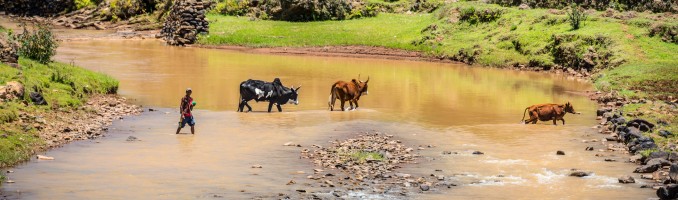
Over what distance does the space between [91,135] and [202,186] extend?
6.16 m

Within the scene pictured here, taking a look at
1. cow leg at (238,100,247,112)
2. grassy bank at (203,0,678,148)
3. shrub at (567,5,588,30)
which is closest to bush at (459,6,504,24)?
grassy bank at (203,0,678,148)

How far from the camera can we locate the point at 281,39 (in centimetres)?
5375

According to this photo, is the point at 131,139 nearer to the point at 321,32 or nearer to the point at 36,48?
the point at 36,48

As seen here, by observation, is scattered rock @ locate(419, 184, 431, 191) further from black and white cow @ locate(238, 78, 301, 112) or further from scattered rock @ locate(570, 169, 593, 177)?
black and white cow @ locate(238, 78, 301, 112)

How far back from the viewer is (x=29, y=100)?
22672mm

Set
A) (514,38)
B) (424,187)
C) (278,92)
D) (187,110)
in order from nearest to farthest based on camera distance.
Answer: (424,187) < (187,110) < (278,92) < (514,38)

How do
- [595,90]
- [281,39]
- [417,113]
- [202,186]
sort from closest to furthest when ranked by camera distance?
1. [202,186]
2. [417,113]
3. [595,90]
4. [281,39]

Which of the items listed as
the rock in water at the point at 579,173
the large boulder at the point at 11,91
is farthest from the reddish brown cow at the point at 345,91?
the rock in water at the point at 579,173

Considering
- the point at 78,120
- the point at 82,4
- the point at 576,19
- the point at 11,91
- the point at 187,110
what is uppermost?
the point at 82,4

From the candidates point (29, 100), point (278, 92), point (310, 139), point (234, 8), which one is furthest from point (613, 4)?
point (29, 100)

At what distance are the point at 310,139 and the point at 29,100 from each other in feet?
24.1

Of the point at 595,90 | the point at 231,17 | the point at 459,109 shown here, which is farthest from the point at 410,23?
the point at 459,109

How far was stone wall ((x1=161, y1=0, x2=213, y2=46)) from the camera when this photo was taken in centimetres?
5506

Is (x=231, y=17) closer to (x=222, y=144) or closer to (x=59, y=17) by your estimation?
(x=59, y=17)
